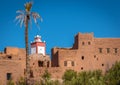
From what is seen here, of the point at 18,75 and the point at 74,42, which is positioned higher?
the point at 74,42

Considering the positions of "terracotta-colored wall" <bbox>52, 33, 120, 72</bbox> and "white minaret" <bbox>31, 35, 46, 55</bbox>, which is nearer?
"terracotta-colored wall" <bbox>52, 33, 120, 72</bbox>

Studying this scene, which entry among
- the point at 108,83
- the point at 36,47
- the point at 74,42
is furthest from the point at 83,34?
the point at 108,83

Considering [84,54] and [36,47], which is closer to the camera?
[84,54]

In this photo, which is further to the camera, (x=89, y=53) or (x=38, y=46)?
(x=38, y=46)

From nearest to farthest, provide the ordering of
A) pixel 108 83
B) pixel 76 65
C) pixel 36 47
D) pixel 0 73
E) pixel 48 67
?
pixel 108 83
pixel 0 73
pixel 48 67
pixel 76 65
pixel 36 47

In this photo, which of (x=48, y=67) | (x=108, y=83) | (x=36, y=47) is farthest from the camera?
(x=36, y=47)

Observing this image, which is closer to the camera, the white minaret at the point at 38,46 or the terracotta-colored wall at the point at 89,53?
the terracotta-colored wall at the point at 89,53

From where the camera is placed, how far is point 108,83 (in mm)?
41719

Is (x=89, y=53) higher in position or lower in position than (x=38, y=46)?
lower

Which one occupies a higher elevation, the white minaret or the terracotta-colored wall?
the white minaret

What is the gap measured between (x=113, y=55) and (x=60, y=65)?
361 inches

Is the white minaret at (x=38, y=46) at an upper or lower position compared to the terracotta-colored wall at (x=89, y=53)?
upper

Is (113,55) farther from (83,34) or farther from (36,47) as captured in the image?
(36,47)


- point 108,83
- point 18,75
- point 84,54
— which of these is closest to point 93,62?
point 84,54
